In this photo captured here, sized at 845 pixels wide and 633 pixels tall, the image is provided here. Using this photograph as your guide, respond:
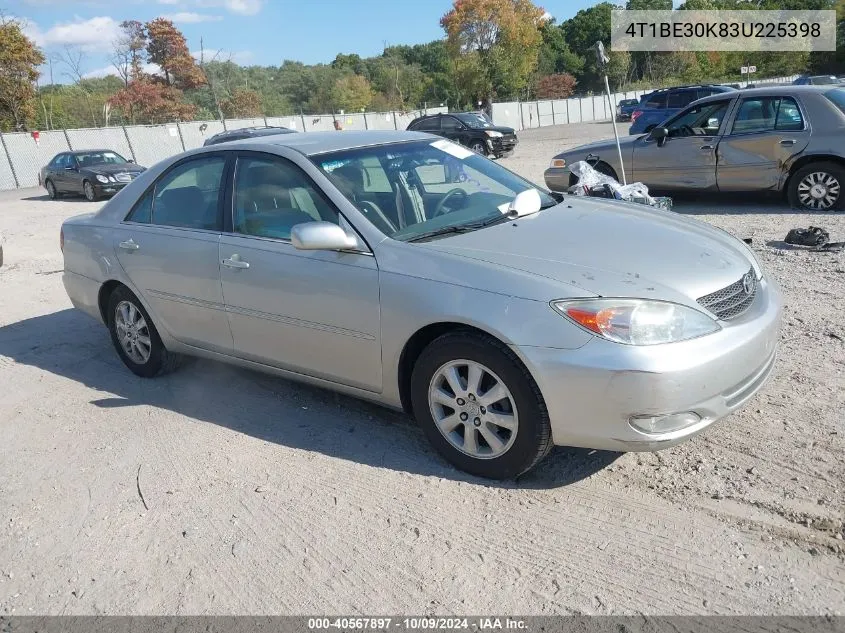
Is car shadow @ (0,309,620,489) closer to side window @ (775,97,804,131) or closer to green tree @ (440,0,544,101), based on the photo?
side window @ (775,97,804,131)

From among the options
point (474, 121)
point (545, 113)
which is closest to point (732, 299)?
point (474, 121)

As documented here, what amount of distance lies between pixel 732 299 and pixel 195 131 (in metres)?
36.4

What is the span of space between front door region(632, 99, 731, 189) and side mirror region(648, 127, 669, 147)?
1.3 inches

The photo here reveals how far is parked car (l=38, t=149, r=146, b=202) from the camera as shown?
19.3 metres

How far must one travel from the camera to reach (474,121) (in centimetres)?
2375

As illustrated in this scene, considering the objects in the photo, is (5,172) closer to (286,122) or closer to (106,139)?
(106,139)

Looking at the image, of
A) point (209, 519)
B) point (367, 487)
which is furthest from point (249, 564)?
point (367, 487)

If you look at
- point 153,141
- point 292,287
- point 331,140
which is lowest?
point 292,287

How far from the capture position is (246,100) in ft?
179

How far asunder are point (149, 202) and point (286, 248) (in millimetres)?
1562

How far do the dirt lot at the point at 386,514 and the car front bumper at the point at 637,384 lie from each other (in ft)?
1.12

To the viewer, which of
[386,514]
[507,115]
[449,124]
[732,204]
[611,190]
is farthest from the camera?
[507,115]

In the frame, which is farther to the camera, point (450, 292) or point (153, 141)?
point (153, 141)

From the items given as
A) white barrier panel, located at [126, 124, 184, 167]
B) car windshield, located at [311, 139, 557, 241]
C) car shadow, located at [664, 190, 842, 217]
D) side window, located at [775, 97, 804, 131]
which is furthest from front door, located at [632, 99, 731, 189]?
white barrier panel, located at [126, 124, 184, 167]
